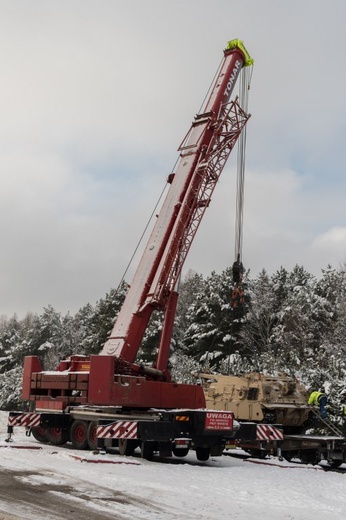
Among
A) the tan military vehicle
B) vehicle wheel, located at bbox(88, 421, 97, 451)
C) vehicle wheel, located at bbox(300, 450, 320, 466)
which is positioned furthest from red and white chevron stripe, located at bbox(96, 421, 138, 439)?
vehicle wheel, located at bbox(300, 450, 320, 466)

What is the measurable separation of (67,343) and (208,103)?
58631mm

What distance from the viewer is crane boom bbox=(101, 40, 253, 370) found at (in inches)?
660

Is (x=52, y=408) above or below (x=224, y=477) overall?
above

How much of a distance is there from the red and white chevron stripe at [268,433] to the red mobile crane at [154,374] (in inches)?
48.2

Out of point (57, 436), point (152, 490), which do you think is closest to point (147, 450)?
point (57, 436)

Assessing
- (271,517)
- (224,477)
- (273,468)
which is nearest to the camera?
(271,517)

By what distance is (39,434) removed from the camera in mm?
18844

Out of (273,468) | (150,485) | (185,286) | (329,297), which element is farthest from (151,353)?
(150,485)

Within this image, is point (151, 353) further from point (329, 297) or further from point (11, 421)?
point (11, 421)

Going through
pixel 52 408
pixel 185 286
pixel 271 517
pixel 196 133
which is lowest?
pixel 271 517

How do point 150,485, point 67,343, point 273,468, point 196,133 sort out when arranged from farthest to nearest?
1. point 67,343
2. point 196,133
3. point 273,468
4. point 150,485

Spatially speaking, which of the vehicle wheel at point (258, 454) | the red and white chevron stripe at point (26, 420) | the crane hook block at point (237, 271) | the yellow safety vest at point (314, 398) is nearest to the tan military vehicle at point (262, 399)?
the yellow safety vest at point (314, 398)

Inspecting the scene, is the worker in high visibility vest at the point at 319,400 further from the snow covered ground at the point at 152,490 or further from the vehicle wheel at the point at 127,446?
the vehicle wheel at the point at 127,446

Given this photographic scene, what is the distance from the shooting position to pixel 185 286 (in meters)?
74.9
